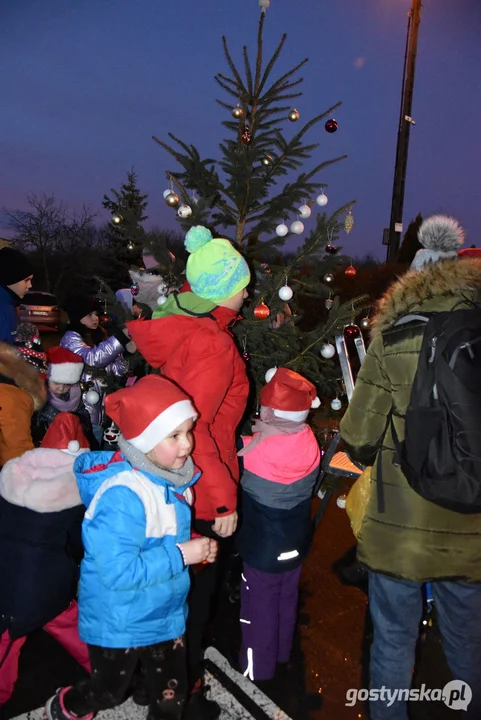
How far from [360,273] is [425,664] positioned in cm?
1052

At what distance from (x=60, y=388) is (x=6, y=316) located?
73 cm

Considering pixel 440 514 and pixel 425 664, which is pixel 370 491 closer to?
pixel 440 514

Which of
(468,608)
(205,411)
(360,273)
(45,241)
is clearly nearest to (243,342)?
(205,411)

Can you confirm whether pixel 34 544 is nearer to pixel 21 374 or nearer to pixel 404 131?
pixel 21 374

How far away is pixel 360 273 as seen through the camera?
12.5 metres

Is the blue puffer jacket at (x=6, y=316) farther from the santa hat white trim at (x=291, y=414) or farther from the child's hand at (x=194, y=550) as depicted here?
the child's hand at (x=194, y=550)

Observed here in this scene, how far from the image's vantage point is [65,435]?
2627 millimetres

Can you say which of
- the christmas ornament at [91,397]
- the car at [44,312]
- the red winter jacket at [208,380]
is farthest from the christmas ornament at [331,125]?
the car at [44,312]

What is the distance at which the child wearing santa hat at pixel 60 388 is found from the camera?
4.02 meters

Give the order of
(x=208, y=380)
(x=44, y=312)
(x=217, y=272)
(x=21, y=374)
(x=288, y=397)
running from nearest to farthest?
(x=208, y=380), (x=217, y=272), (x=288, y=397), (x=21, y=374), (x=44, y=312)

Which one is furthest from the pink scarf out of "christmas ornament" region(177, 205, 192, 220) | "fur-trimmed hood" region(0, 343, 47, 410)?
"christmas ornament" region(177, 205, 192, 220)

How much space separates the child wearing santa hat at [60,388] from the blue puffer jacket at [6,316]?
0.35 m

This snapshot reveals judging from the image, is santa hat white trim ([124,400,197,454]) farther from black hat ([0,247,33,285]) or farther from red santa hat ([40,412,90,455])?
black hat ([0,247,33,285])

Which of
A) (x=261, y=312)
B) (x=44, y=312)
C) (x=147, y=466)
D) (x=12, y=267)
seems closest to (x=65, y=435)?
(x=147, y=466)
